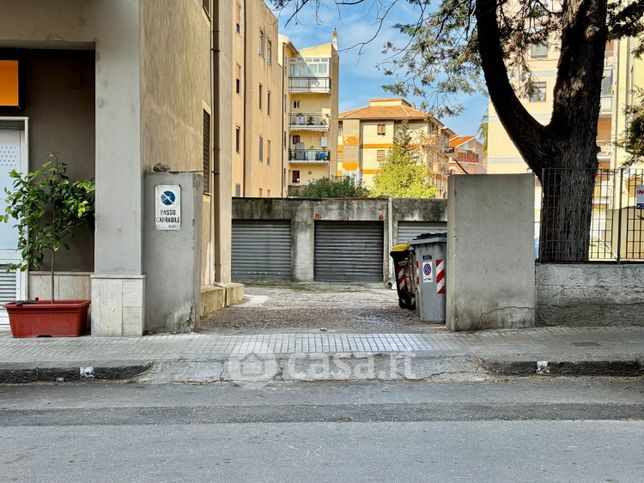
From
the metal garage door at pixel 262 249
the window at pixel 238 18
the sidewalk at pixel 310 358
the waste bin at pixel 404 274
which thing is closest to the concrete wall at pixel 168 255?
the sidewalk at pixel 310 358

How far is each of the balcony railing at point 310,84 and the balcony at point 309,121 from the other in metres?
2.06

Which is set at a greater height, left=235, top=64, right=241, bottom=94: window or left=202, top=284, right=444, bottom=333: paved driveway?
left=235, top=64, right=241, bottom=94: window

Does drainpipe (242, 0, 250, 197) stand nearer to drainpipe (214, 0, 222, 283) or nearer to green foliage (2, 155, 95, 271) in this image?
drainpipe (214, 0, 222, 283)

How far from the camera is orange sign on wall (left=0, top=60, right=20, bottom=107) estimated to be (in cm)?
919

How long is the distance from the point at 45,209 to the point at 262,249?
1699 cm

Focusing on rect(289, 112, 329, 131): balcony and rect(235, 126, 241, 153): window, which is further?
rect(289, 112, 329, 131): balcony

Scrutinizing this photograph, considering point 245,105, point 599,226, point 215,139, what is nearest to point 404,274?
point 599,226

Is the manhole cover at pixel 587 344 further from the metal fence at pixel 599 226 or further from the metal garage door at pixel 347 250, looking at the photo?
the metal garage door at pixel 347 250

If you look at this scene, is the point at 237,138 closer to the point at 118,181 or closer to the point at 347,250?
the point at 347,250

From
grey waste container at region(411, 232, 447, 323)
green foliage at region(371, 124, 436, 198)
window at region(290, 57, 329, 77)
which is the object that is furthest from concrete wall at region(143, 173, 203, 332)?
window at region(290, 57, 329, 77)

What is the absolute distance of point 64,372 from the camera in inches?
277

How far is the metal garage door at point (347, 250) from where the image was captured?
25.9m

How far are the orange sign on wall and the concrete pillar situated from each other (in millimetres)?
1508

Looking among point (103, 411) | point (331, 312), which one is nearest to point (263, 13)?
point (331, 312)
